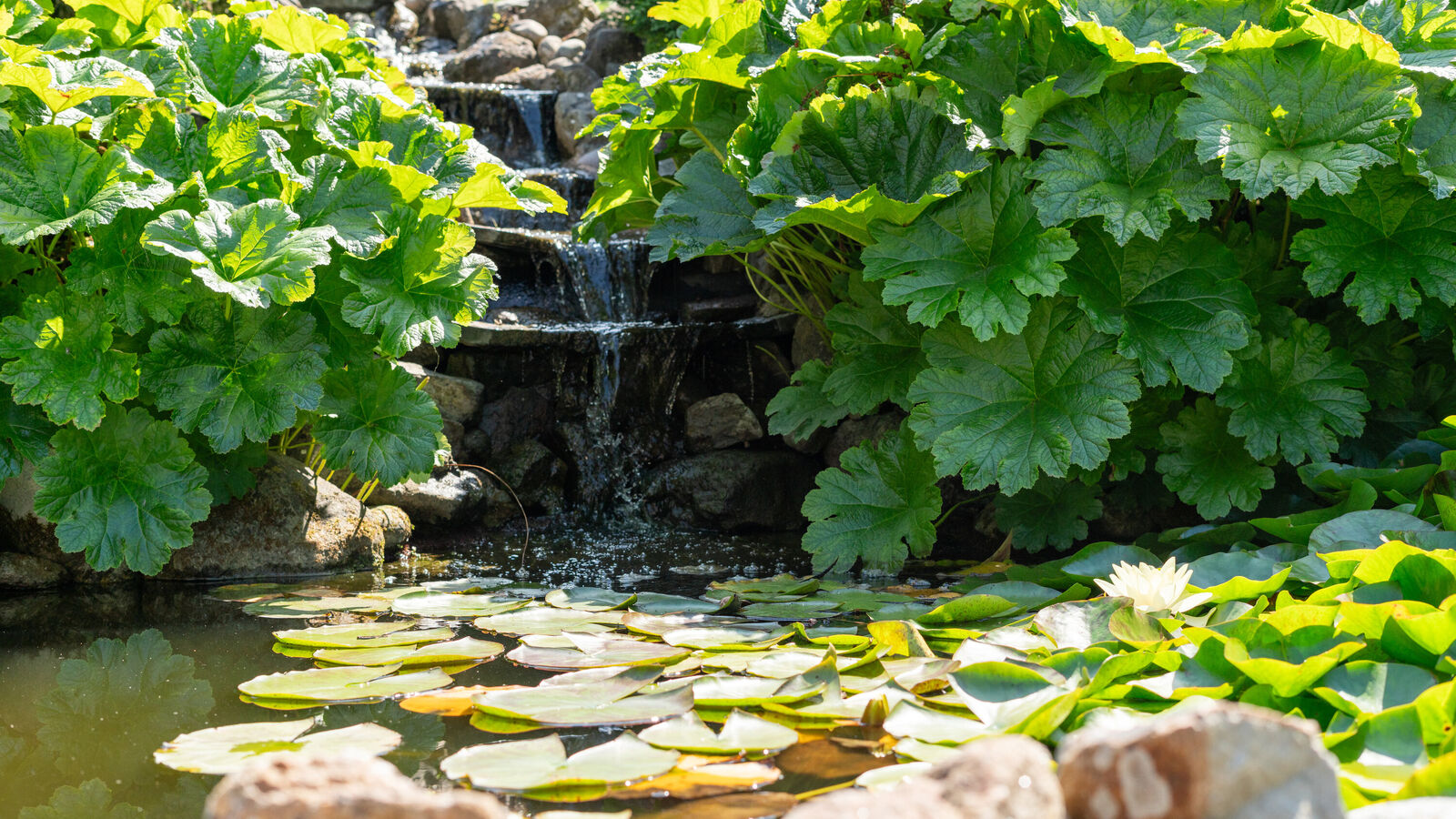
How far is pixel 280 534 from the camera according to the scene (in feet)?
9.11

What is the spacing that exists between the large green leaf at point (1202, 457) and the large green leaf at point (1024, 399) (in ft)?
0.97

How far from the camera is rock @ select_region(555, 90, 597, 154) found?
7.35 meters

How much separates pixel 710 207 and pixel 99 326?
4.82 ft

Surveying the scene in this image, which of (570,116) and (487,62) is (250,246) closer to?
(570,116)

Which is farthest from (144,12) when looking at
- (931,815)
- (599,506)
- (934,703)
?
(931,815)

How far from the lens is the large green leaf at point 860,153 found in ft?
8.35

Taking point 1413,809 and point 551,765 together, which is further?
point 551,765

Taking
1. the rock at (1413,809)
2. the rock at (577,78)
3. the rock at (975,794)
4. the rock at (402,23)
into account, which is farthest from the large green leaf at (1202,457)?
the rock at (402,23)

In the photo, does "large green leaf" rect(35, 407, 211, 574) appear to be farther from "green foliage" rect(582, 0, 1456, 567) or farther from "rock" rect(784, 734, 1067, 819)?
"rock" rect(784, 734, 1067, 819)

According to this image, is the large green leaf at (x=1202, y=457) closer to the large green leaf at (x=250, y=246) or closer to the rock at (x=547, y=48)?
the large green leaf at (x=250, y=246)

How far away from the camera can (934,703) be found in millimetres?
1563

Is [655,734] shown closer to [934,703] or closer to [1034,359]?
[934,703]

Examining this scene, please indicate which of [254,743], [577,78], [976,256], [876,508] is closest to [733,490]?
[876,508]

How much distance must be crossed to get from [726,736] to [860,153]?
64.2 inches
